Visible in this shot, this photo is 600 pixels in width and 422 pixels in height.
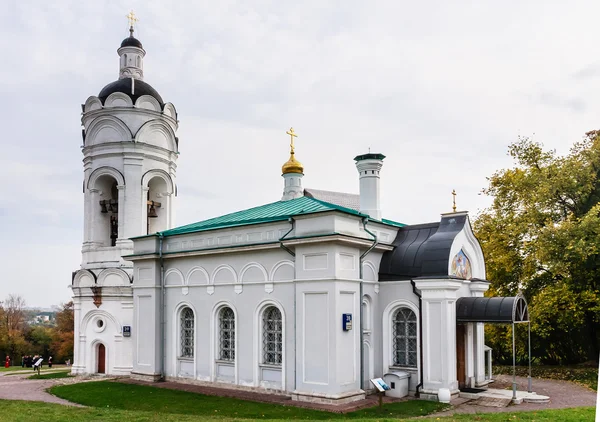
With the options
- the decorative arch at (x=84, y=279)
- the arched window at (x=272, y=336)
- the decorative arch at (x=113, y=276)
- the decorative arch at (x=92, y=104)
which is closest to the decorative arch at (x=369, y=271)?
the arched window at (x=272, y=336)

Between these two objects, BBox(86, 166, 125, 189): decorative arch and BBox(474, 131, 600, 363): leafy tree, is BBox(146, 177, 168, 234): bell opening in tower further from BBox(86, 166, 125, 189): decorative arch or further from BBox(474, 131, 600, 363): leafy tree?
BBox(474, 131, 600, 363): leafy tree

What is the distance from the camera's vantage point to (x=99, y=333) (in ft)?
70.9

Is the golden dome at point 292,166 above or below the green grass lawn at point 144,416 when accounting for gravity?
above

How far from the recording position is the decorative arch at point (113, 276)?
70.5ft

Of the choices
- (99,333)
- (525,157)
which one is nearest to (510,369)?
(525,157)

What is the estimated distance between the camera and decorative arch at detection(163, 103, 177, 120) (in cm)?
2347

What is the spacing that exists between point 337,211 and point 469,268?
15.5ft

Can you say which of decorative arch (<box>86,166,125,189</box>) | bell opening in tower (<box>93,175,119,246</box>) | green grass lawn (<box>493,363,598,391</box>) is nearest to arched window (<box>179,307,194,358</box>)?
bell opening in tower (<box>93,175,119,246</box>)

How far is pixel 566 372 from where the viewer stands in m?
20.7

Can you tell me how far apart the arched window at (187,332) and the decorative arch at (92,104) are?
9446 millimetres

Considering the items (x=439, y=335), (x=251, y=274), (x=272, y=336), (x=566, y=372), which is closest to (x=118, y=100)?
(x=251, y=274)

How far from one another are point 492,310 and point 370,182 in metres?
4.97

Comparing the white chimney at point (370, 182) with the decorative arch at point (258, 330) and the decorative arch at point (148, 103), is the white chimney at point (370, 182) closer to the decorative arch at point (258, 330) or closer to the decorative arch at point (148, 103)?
the decorative arch at point (258, 330)

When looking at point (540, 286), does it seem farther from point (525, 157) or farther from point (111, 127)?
point (111, 127)
